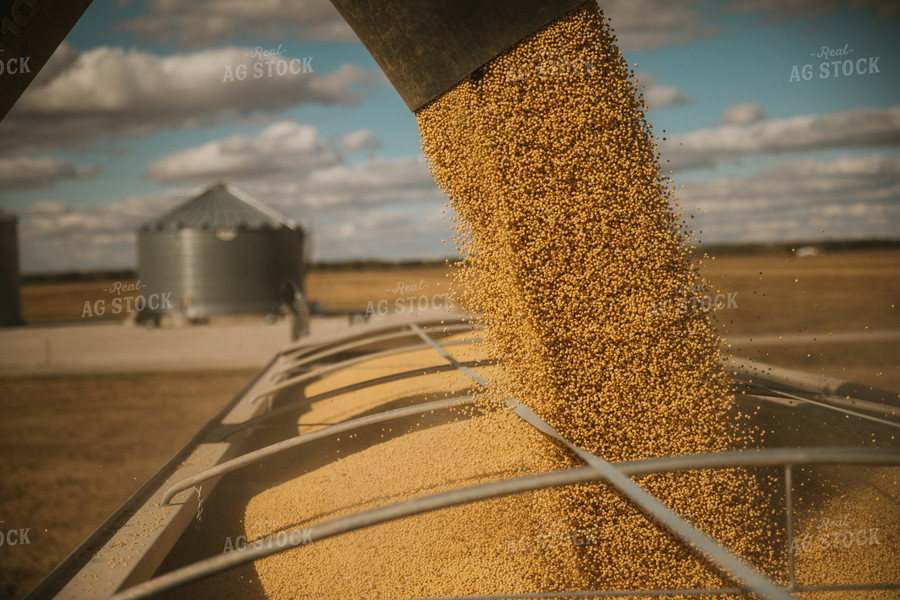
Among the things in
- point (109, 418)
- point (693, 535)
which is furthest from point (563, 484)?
point (109, 418)

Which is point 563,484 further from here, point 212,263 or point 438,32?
point 212,263

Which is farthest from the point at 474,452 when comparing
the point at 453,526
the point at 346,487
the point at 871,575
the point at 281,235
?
the point at 281,235

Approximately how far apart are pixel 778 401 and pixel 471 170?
2.63m

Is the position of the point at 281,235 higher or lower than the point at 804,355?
higher

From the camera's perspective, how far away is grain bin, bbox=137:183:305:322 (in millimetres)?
18203

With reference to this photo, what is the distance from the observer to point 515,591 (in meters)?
2.85

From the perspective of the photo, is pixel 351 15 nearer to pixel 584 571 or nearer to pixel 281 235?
pixel 584 571

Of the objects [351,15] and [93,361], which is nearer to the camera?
[351,15]
